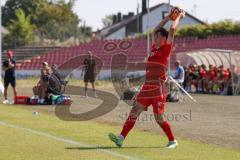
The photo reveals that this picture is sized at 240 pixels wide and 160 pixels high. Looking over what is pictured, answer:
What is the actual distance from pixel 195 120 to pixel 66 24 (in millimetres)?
81606

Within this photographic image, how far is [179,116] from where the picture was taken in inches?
790

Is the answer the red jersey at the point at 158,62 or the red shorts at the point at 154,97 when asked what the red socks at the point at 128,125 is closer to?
the red shorts at the point at 154,97

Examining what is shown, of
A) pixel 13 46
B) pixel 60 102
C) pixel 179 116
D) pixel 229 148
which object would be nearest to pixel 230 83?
pixel 60 102

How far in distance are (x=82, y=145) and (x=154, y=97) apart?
1.57m

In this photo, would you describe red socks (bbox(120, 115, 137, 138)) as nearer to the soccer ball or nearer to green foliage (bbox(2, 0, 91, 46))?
the soccer ball

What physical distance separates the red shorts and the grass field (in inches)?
28.0

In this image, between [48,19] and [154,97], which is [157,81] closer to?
[154,97]

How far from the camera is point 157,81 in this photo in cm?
1224

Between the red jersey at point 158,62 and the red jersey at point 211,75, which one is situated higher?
the red jersey at point 158,62

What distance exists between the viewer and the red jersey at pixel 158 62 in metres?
12.0

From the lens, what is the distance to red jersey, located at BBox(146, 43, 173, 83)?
472 inches

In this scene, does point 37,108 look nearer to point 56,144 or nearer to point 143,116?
point 143,116

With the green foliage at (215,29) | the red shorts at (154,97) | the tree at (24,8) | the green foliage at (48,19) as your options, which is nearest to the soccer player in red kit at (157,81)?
the red shorts at (154,97)

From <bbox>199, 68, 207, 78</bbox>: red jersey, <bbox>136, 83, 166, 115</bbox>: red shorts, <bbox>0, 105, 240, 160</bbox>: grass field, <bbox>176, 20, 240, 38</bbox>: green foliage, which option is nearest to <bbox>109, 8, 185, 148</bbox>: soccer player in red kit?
<bbox>136, 83, 166, 115</bbox>: red shorts
